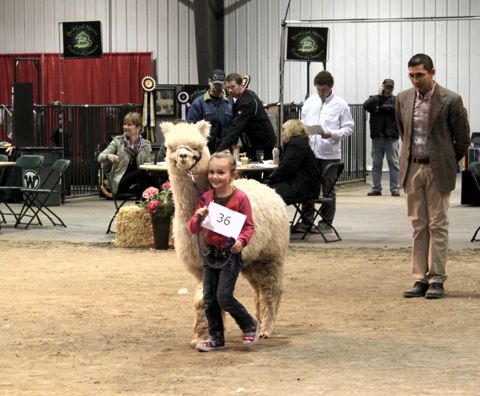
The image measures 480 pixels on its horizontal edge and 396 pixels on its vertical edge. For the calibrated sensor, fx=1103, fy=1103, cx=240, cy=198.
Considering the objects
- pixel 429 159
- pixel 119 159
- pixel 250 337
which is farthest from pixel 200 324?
pixel 119 159

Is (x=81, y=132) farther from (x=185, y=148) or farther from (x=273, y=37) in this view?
(x=185, y=148)

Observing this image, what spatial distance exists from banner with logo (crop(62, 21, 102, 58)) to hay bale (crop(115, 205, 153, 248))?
8.42 metres

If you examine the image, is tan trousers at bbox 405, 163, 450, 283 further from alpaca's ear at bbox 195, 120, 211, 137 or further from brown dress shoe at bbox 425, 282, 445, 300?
alpaca's ear at bbox 195, 120, 211, 137

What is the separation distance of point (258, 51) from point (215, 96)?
558 inches

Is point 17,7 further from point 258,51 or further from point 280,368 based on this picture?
point 280,368

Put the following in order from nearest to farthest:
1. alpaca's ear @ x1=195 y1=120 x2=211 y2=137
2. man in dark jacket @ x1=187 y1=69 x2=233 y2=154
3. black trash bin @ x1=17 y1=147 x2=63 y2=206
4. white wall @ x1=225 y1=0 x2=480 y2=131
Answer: alpaca's ear @ x1=195 y1=120 x2=211 y2=137
man in dark jacket @ x1=187 y1=69 x2=233 y2=154
black trash bin @ x1=17 y1=147 x2=63 y2=206
white wall @ x1=225 y1=0 x2=480 y2=131

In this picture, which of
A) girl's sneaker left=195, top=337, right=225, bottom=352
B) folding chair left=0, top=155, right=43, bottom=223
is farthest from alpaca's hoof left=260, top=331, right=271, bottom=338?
folding chair left=0, top=155, right=43, bottom=223

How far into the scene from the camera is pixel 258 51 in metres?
26.1

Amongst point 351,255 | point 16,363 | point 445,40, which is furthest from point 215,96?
point 445,40

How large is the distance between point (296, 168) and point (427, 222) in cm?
320

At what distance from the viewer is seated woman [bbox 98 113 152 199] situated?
42.0 ft

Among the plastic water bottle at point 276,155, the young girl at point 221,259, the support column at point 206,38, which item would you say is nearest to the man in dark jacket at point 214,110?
the plastic water bottle at point 276,155

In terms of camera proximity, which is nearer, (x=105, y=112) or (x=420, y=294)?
(x=420, y=294)

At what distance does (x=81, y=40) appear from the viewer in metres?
19.9
